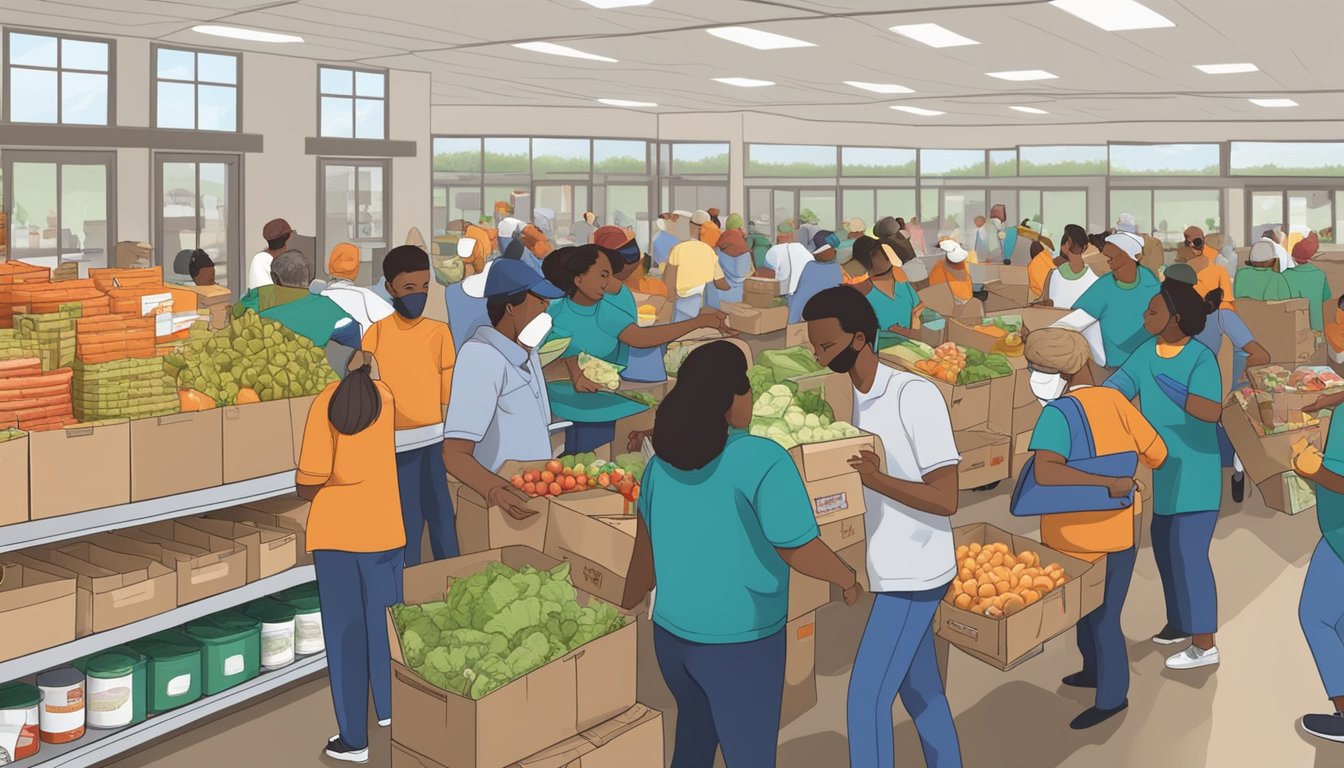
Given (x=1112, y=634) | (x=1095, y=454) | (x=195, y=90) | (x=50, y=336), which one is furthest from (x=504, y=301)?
(x=195, y=90)

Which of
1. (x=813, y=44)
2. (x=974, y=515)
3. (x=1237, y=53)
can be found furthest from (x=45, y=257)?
(x=1237, y=53)

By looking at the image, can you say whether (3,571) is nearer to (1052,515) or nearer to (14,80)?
(1052,515)

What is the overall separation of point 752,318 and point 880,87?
4.30 m

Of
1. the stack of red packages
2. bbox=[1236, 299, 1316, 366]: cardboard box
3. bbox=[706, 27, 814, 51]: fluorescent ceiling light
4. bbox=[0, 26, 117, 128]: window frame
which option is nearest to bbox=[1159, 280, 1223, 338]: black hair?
the stack of red packages

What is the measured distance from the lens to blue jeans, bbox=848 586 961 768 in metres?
3.69

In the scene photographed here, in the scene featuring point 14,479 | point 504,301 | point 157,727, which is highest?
point 504,301

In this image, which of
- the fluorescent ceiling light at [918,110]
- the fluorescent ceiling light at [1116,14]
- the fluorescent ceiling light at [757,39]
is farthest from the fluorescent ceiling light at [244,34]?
the fluorescent ceiling light at [918,110]

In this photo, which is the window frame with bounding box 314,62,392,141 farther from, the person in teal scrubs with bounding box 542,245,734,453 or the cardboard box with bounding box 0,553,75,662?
the cardboard box with bounding box 0,553,75,662

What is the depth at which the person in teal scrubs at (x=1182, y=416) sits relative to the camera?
5.09 m

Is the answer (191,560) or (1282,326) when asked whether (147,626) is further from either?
(1282,326)

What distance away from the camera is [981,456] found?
804 centimetres

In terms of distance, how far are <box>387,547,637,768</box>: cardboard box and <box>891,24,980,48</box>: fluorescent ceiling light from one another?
7.41 m

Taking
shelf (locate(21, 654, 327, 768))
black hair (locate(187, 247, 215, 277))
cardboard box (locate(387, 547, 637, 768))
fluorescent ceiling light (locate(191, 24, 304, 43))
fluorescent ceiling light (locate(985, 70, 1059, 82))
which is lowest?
shelf (locate(21, 654, 327, 768))

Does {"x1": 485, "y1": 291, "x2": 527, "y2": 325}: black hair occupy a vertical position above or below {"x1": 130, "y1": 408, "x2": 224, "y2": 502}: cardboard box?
above
